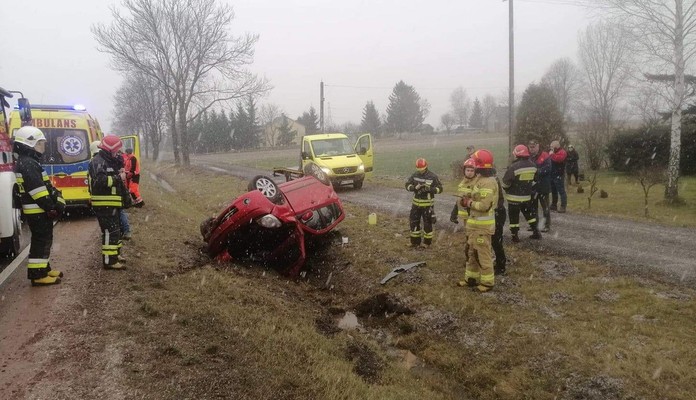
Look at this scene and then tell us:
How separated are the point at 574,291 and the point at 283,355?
391 centimetres

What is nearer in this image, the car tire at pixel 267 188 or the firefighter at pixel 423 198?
the car tire at pixel 267 188

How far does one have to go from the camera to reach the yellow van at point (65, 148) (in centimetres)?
1024

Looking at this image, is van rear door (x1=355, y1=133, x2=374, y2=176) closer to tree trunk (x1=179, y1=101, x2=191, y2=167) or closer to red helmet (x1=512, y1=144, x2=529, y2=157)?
red helmet (x1=512, y1=144, x2=529, y2=157)

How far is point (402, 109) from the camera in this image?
83.0 meters

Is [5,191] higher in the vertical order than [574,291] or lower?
higher

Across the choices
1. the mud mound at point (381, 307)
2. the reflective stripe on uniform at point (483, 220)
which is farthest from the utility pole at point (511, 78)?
the mud mound at point (381, 307)

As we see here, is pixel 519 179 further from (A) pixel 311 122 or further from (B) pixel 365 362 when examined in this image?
(A) pixel 311 122

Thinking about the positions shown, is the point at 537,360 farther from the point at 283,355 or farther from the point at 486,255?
the point at 283,355

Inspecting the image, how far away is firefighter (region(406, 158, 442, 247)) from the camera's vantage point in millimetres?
7979

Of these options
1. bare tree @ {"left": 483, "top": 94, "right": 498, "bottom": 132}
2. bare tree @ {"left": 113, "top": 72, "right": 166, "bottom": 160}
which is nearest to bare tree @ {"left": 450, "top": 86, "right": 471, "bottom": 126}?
bare tree @ {"left": 483, "top": 94, "right": 498, "bottom": 132}

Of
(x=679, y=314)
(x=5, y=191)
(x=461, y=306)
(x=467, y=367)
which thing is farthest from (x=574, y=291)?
(x=5, y=191)

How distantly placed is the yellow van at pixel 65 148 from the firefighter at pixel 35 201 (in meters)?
4.97

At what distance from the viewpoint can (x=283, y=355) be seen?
422cm

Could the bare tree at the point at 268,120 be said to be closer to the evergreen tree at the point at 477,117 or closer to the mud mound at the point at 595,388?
the evergreen tree at the point at 477,117
